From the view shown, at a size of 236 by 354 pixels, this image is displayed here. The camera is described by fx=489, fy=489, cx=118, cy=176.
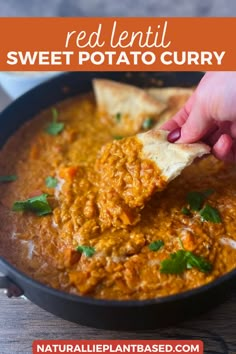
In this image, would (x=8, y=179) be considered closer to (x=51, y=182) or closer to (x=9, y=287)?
(x=51, y=182)

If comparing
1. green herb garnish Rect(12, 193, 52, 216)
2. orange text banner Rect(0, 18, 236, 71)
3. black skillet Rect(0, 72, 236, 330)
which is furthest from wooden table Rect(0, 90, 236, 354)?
orange text banner Rect(0, 18, 236, 71)

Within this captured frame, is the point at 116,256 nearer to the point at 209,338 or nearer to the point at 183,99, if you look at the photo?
the point at 209,338

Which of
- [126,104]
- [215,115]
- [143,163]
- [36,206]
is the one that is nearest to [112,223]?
[143,163]

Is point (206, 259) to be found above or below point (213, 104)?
below

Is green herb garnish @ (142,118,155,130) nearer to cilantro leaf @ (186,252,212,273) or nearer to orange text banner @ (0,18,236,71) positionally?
orange text banner @ (0,18,236,71)

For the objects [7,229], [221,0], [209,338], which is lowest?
[209,338]

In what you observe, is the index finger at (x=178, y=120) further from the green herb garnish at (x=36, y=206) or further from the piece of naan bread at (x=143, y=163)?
the green herb garnish at (x=36, y=206)

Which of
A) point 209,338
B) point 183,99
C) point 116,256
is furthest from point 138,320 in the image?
point 183,99
